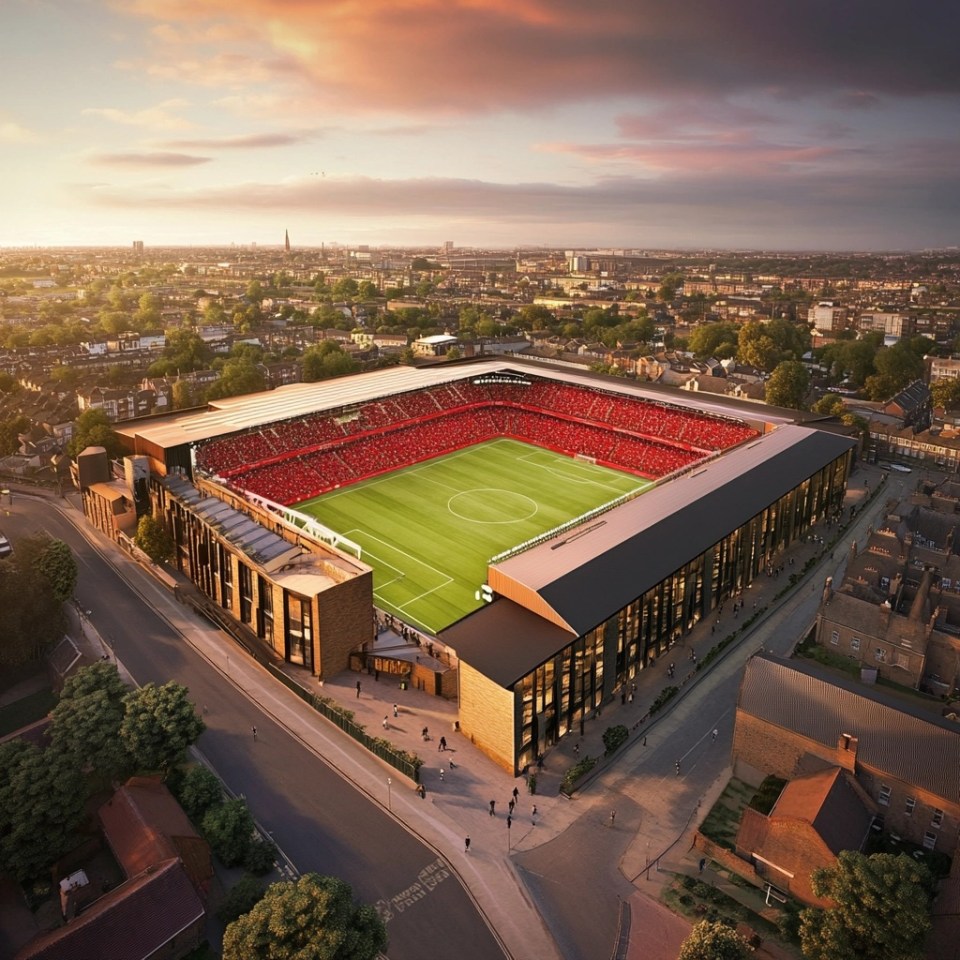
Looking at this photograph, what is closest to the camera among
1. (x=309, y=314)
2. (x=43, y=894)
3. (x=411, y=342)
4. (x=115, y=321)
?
(x=43, y=894)

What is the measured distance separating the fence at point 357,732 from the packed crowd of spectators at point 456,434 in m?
28.7

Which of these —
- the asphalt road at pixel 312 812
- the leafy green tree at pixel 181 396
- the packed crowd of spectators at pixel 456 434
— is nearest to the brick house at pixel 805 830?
the asphalt road at pixel 312 812

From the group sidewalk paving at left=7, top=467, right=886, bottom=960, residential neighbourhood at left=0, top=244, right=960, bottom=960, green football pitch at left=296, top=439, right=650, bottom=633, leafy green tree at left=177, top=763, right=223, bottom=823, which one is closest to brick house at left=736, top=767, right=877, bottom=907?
residential neighbourhood at left=0, top=244, right=960, bottom=960

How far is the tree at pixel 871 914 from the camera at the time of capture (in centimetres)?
2230

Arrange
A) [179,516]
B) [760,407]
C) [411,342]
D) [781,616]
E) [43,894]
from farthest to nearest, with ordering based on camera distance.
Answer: [411,342]
[760,407]
[179,516]
[781,616]
[43,894]

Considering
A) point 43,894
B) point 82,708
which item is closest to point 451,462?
point 82,708

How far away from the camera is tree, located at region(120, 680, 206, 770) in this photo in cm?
3030

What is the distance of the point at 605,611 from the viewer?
122ft

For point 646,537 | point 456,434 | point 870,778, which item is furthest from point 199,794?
point 456,434

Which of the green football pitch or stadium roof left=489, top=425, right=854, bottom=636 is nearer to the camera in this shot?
stadium roof left=489, top=425, right=854, bottom=636

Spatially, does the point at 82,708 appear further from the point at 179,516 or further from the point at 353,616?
the point at 179,516

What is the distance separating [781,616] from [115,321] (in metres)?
156

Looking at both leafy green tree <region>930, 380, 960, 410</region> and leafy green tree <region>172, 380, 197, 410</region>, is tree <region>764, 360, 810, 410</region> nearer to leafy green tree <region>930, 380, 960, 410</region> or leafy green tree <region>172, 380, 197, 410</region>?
leafy green tree <region>930, 380, 960, 410</region>

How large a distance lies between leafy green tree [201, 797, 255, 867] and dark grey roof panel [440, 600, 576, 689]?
38.5 ft
